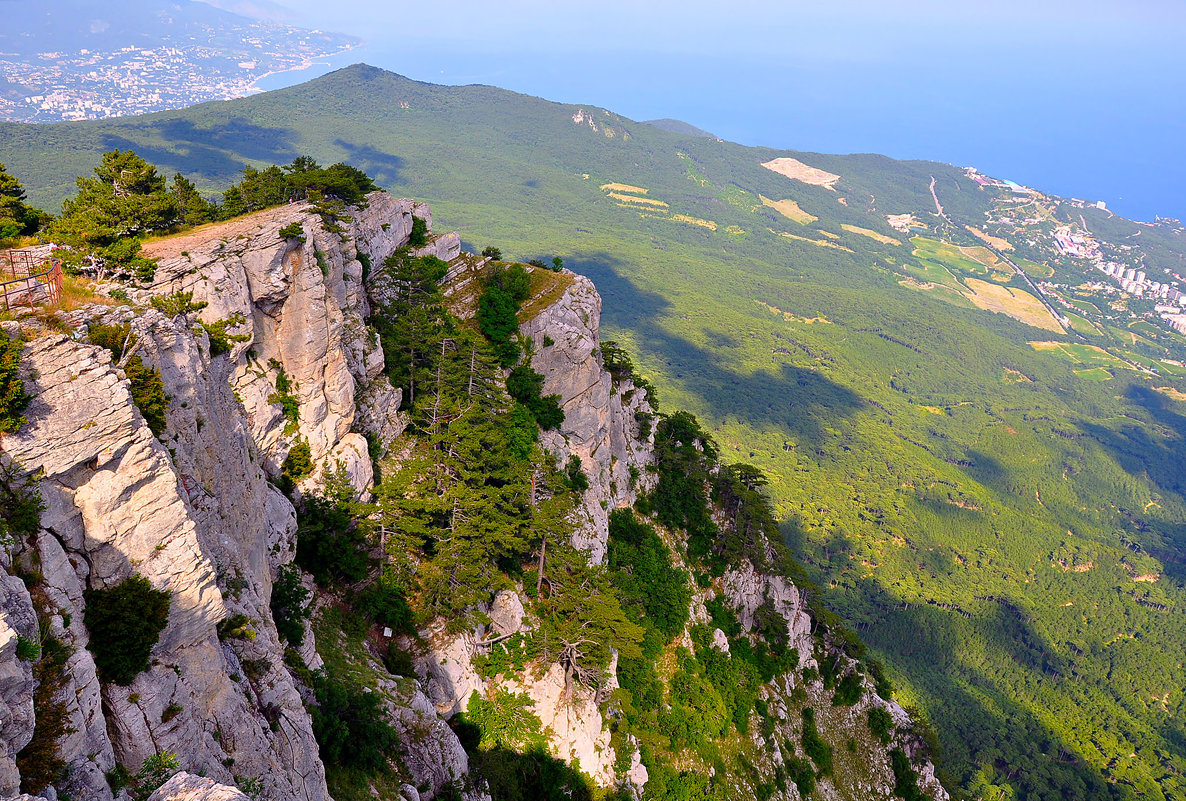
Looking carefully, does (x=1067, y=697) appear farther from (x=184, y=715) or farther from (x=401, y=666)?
(x=184, y=715)

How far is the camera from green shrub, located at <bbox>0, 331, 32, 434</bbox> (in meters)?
14.1

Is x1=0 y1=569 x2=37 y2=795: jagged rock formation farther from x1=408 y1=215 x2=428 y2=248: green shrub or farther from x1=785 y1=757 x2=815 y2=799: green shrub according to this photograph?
x1=785 y1=757 x2=815 y2=799: green shrub

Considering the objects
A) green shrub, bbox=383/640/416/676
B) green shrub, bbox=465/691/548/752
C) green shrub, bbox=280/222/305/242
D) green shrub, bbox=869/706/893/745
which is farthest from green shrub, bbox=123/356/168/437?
green shrub, bbox=869/706/893/745

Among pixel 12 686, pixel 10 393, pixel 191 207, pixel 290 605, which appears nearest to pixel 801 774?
pixel 290 605

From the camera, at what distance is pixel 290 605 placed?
24984 millimetres

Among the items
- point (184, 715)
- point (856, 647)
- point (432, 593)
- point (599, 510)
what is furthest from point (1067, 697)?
point (184, 715)

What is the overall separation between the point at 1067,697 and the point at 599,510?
403 feet

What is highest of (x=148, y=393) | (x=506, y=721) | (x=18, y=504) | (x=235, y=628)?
(x=148, y=393)

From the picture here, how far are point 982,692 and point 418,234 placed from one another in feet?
399

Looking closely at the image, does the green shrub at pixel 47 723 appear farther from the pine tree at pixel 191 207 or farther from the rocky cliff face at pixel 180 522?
the pine tree at pixel 191 207

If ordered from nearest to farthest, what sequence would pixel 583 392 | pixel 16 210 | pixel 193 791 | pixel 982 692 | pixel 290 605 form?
1. pixel 193 791
2. pixel 290 605
3. pixel 16 210
4. pixel 583 392
5. pixel 982 692

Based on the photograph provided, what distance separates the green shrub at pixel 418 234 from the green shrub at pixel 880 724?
5419 centimetres

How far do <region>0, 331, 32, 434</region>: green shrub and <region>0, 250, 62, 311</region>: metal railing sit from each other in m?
3.40

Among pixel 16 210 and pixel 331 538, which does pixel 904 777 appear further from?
pixel 16 210
